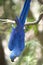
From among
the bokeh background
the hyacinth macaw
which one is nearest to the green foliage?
the bokeh background

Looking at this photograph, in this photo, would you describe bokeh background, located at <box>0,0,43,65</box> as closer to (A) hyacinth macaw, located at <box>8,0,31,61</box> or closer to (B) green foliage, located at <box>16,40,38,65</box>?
(B) green foliage, located at <box>16,40,38,65</box>

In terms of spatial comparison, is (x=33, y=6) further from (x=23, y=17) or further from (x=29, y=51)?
(x=23, y=17)

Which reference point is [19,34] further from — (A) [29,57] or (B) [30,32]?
(B) [30,32]

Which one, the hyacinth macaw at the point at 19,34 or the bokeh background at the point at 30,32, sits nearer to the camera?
the hyacinth macaw at the point at 19,34

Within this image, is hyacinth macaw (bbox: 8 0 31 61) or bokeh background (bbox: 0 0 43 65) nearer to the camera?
hyacinth macaw (bbox: 8 0 31 61)

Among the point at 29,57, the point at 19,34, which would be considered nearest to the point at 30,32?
the point at 29,57

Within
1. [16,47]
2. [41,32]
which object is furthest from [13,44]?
[41,32]

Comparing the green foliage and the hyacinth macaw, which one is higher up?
the hyacinth macaw

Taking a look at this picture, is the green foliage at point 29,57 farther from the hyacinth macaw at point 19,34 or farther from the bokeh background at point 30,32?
the hyacinth macaw at point 19,34

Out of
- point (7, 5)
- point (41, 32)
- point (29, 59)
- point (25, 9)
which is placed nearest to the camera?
point (25, 9)

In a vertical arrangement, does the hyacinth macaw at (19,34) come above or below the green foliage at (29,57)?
above

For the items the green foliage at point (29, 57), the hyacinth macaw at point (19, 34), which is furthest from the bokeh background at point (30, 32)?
the hyacinth macaw at point (19, 34)
